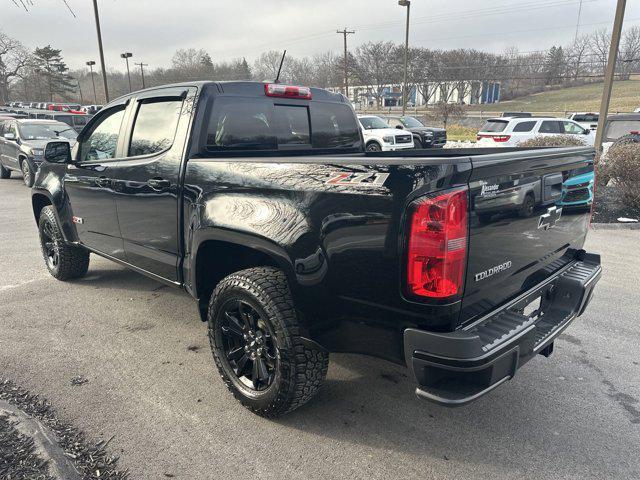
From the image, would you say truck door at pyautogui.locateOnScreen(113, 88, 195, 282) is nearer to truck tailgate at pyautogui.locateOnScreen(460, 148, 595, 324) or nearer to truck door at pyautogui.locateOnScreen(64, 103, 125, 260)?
truck door at pyautogui.locateOnScreen(64, 103, 125, 260)

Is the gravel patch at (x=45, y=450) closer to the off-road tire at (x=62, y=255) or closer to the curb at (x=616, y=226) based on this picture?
the off-road tire at (x=62, y=255)

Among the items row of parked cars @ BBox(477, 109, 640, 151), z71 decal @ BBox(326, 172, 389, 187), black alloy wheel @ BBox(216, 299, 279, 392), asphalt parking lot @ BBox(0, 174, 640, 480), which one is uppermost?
z71 decal @ BBox(326, 172, 389, 187)

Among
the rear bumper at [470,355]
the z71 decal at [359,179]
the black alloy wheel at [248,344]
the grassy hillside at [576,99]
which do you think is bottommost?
A: the black alloy wheel at [248,344]

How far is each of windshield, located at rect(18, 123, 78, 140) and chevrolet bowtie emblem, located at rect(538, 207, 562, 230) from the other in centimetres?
1385

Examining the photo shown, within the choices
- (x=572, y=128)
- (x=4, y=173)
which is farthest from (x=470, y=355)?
(x=572, y=128)

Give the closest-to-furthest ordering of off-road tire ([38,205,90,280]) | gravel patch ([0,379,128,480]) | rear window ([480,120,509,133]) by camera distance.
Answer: gravel patch ([0,379,128,480]) → off-road tire ([38,205,90,280]) → rear window ([480,120,509,133])

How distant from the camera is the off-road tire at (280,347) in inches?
100

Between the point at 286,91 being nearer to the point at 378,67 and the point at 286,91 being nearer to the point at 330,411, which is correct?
the point at 330,411

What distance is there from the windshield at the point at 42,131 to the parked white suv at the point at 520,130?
1359 cm

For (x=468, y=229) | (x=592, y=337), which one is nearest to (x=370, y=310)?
(x=468, y=229)

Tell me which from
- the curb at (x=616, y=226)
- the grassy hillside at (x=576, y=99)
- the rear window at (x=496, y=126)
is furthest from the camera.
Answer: the grassy hillside at (x=576, y=99)

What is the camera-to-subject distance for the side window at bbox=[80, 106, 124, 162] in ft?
13.0

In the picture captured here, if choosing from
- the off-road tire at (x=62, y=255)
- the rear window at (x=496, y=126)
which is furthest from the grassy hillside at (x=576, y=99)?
the off-road tire at (x=62, y=255)

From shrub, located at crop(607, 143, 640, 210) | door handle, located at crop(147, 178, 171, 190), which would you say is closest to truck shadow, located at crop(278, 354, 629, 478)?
door handle, located at crop(147, 178, 171, 190)
